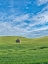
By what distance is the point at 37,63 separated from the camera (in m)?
22.2

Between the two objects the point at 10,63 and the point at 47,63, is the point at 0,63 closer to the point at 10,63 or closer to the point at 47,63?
the point at 10,63

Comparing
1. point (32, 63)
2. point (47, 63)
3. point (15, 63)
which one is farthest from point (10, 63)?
point (47, 63)

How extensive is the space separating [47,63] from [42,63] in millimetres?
528

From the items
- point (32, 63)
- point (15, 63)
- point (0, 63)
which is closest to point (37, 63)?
point (32, 63)

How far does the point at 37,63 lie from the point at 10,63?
9.01 feet

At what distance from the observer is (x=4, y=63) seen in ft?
73.5

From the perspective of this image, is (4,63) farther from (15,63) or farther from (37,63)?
(37,63)

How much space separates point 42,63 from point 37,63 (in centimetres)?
53

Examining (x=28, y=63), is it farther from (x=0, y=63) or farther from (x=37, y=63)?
(x=0, y=63)

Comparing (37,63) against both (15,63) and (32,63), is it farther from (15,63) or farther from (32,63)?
(15,63)

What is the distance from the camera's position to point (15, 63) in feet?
72.2

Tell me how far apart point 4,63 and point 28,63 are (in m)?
2.46

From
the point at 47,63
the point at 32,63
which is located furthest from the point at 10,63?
the point at 47,63

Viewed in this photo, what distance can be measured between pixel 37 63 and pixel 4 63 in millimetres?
3369
